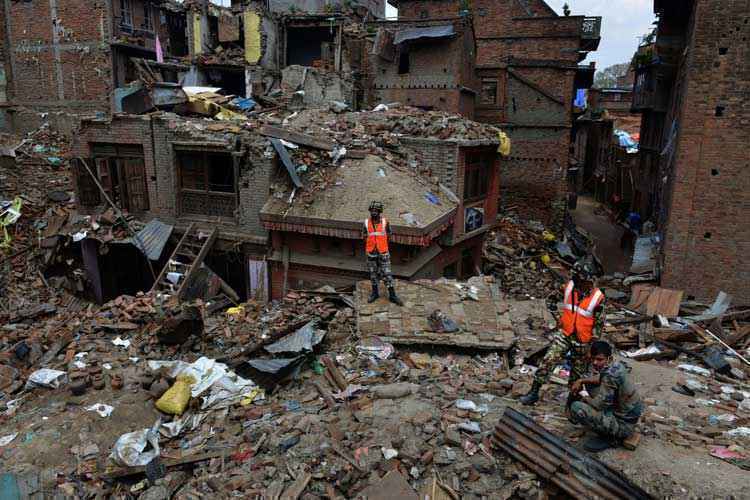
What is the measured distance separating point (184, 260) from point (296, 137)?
4559 millimetres

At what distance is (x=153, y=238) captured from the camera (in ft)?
46.1

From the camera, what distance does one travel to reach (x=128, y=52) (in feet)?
86.7

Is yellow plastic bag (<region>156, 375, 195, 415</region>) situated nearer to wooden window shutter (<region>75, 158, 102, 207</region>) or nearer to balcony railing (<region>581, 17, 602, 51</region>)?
wooden window shutter (<region>75, 158, 102, 207</region>)

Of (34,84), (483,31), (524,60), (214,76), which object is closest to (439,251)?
(524,60)

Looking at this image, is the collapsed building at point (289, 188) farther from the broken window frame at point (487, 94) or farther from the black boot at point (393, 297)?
the broken window frame at point (487, 94)

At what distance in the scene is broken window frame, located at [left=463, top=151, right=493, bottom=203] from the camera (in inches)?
573

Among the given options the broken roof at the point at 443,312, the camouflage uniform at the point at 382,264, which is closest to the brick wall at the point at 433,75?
Answer: the broken roof at the point at 443,312

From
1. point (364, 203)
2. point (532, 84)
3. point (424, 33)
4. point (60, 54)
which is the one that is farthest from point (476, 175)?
point (60, 54)


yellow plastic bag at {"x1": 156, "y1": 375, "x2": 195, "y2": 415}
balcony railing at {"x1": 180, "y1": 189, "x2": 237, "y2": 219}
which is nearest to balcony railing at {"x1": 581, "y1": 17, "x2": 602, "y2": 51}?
balcony railing at {"x1": 180, "y1": 189, "x2": 237, "y2": 219}

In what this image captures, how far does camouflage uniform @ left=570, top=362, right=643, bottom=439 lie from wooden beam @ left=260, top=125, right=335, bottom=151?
9869 mm

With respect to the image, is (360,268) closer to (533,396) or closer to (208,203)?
(208,203)

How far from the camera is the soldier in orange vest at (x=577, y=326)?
20.2 ft

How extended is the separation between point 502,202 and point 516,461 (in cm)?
2009

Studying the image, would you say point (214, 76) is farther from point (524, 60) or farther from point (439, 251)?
point (439, 251)
